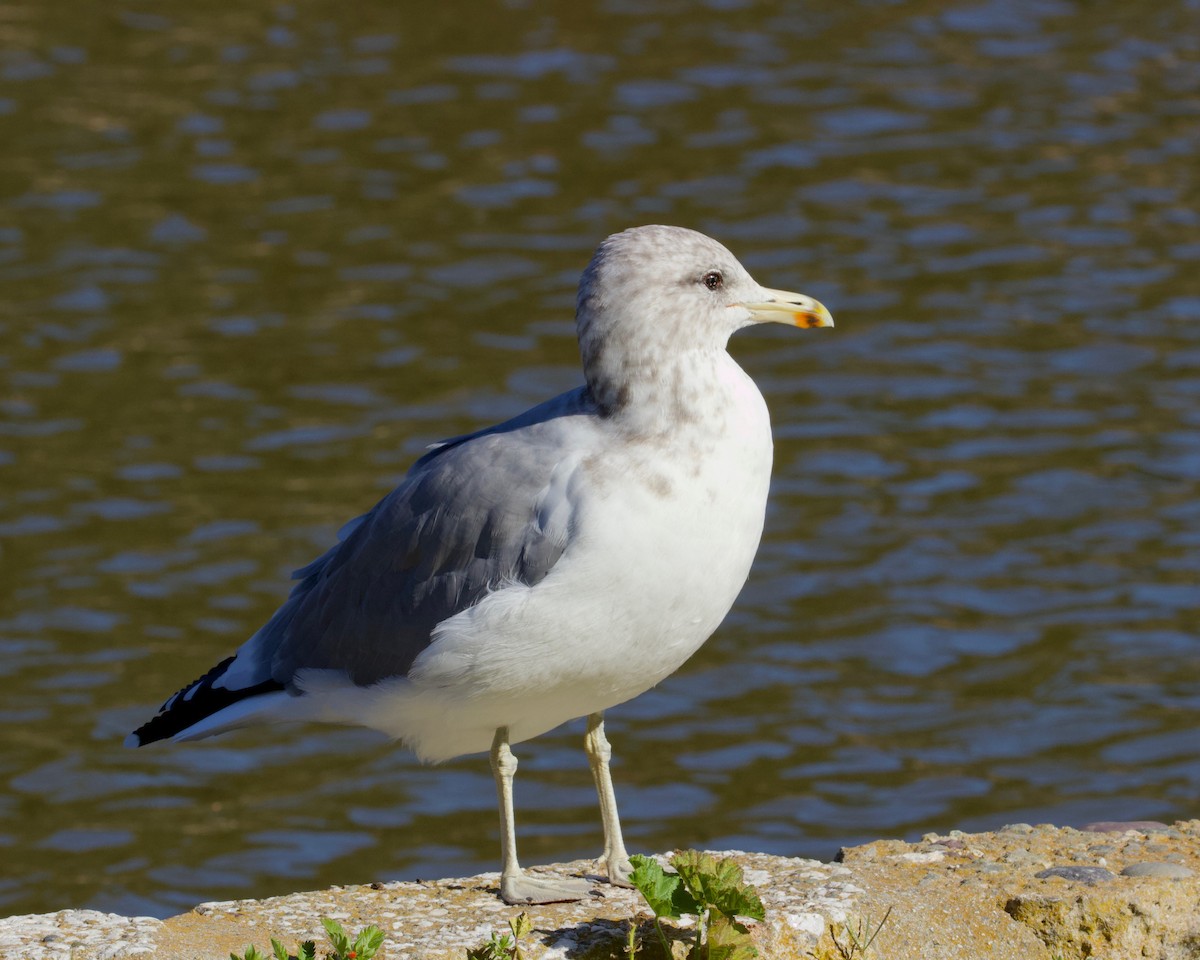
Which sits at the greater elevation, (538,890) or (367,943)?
(367,943)

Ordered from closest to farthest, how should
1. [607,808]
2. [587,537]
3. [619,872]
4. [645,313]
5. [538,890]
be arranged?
1. [587,537]
2. [645,313]
3. [538,890]
4. [619,872]
5. [607,808]

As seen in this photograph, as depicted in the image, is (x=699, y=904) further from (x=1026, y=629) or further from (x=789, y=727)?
(x=1026, y=629)

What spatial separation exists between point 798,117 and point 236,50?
4.14m

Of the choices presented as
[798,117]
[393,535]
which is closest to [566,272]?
[798,117]

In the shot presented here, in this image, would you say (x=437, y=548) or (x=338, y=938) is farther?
(x=437, y=548)

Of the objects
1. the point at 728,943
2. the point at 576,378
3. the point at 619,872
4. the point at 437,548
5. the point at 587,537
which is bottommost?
the point at 619,872

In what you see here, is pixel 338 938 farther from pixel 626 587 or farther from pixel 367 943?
pixel 626 587

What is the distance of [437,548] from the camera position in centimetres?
509

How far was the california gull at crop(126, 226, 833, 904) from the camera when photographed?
472 cm

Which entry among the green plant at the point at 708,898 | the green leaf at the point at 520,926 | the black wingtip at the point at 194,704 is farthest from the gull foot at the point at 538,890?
the black wingtip at the point at 194,704

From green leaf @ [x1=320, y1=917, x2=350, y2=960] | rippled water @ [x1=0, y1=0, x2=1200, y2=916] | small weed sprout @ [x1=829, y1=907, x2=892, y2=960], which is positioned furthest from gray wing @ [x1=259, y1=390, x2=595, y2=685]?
rippled water @ [x1=0, y1=0, x2=1200, y2=916]

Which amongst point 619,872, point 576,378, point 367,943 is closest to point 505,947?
point 367,943

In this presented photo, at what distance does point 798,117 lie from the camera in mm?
13391

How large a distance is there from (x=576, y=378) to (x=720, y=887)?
641cm
